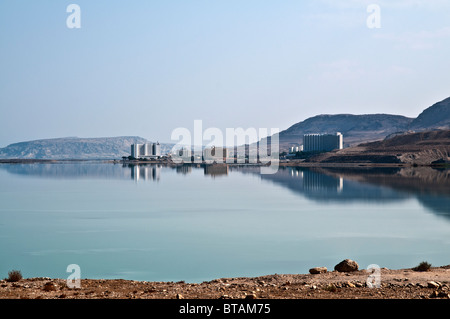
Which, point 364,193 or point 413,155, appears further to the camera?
point 413,155

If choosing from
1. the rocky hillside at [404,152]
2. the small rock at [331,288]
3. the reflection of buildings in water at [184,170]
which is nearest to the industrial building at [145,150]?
the rocky hillside at [404,152]

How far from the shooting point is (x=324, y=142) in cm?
15950

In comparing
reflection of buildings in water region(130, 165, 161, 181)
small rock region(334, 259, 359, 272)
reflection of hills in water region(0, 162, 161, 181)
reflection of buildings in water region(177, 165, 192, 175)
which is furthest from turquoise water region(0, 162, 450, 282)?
reflection of buildings in water region(177, 165, 192, 175)

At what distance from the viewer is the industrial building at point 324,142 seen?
15788 centimetres

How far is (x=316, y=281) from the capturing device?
32.4ft

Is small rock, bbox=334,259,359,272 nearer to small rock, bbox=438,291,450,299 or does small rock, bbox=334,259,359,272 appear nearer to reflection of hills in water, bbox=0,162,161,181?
small rock, bbox=438,291,450,299

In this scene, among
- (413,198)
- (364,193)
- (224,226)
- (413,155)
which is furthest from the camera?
(413,155)

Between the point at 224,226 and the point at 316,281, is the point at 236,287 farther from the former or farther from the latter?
the point at 224,226

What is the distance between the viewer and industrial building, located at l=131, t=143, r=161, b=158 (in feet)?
608

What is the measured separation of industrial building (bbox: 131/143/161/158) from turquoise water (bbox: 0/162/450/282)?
153m

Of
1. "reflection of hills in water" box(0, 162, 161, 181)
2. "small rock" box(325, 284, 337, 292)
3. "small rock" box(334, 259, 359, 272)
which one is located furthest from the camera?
"reflection of hills in water" box(0, 162, 161, 181)
